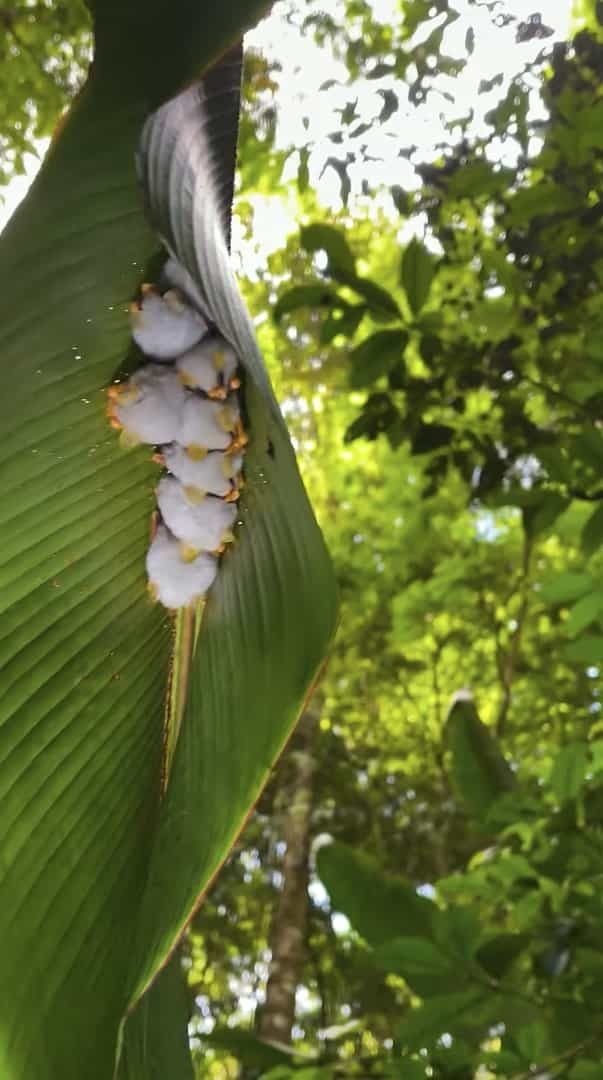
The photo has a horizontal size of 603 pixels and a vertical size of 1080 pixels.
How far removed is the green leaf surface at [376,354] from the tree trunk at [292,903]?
33.6 inches

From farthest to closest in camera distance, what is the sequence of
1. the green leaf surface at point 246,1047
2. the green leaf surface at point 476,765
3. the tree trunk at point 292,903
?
1. the tree trunk at point 292,903
2. the green leaf surface at point 476,765
3. the green leaf surface at point 246,1047

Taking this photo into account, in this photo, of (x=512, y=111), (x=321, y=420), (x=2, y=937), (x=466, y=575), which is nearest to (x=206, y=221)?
(x=2, y=937)

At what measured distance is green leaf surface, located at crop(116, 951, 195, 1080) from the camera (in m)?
0.32

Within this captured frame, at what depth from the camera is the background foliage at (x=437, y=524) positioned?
0.57m

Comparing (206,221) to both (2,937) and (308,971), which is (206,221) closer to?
(2,937)

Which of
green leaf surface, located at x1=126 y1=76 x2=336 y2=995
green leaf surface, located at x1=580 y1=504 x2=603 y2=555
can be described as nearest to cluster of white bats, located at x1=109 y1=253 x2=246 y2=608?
green leaf surface, located at x1=126 y1=76 x2=336 y2=995

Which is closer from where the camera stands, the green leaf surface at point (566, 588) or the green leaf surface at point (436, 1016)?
the green leaf surface at point (436, 1016)

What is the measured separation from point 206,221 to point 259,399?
0.05 m

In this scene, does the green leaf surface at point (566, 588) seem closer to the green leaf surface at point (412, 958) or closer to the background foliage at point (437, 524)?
the background foliage at point (437, 524)

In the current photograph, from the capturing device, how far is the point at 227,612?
1.06ft

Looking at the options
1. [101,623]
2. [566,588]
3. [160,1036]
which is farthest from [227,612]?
[566,588]

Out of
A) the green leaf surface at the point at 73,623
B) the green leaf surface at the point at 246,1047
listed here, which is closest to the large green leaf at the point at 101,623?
the green leaf surface at the point at 73,623

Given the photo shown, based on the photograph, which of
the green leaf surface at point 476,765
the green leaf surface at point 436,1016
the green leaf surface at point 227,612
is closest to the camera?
the green leaf surface at point 227,612

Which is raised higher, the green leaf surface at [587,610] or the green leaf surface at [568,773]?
the green leaf surface at [587,610]
